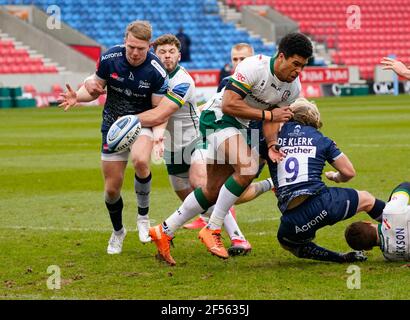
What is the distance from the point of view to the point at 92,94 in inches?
374

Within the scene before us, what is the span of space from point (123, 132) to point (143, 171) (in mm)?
686

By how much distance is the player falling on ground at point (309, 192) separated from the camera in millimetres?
8141

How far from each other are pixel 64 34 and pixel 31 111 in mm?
8887

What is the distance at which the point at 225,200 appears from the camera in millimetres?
8742

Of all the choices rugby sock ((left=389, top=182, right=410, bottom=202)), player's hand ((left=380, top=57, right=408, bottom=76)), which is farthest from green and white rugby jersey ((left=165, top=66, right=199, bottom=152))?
rugby sock ((left=389, top=182, right=410, bottom=202))

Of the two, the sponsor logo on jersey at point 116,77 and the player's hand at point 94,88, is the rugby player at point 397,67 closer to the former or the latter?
the sponsor logo on jersey at point 116,77

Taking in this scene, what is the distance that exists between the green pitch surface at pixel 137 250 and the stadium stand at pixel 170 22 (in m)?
25.6

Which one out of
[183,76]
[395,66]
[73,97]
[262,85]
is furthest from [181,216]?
[395,66]

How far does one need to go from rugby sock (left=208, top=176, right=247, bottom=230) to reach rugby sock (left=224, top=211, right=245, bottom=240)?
0.43 m

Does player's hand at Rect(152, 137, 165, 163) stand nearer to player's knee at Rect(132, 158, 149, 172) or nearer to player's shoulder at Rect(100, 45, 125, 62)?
player's knee at Rect(132, 158, 149, 172)

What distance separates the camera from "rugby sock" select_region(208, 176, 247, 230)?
28.5 feet

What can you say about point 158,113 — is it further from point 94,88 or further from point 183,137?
point 183,137
